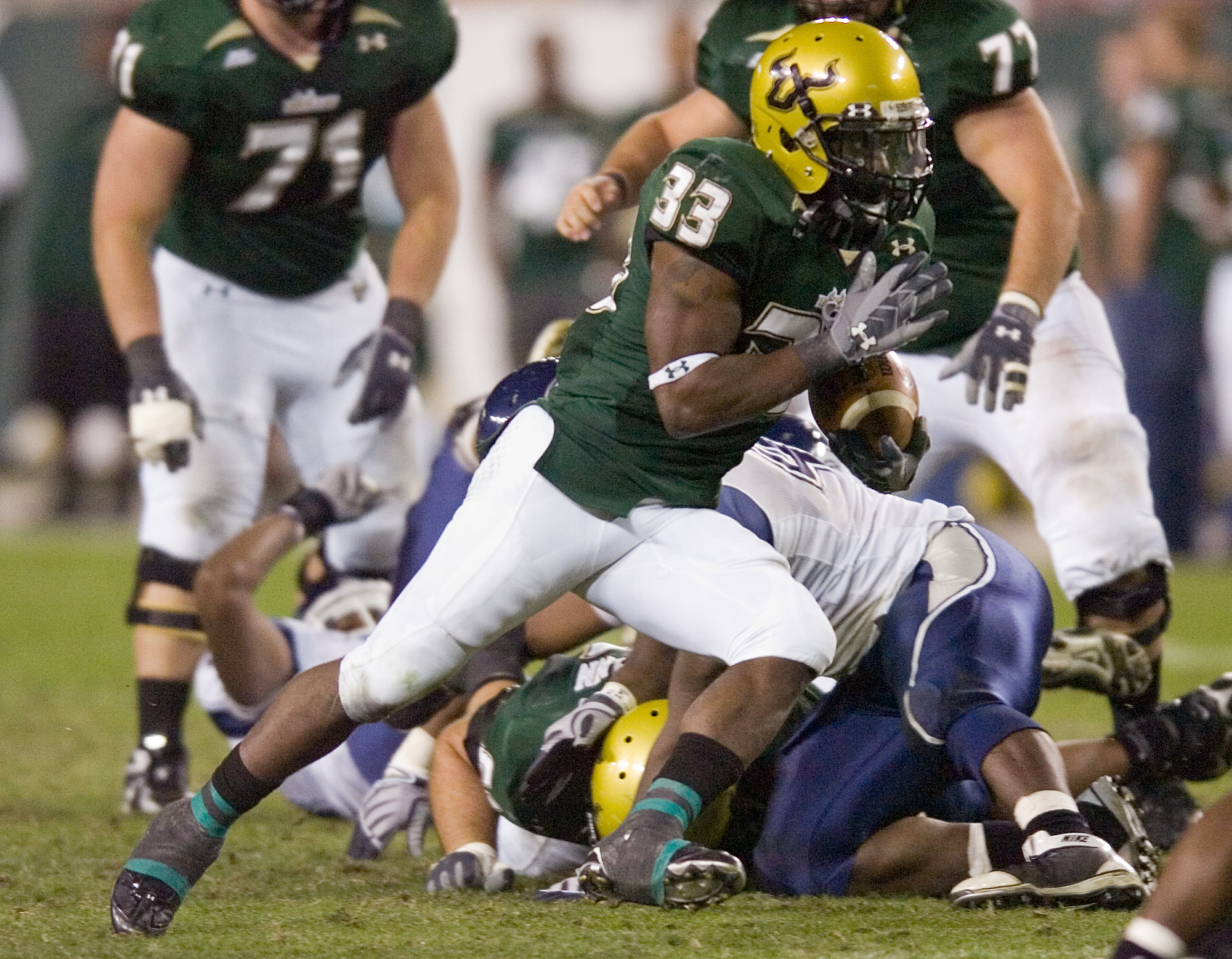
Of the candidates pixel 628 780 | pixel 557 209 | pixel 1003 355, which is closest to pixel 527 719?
pixel 628 780

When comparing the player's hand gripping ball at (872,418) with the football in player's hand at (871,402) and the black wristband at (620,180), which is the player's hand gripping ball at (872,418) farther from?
the black wristband at (620,180)

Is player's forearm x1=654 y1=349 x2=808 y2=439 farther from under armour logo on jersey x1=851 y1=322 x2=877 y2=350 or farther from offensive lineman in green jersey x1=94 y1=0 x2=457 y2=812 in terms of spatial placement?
offensive lineman in green jersey x1=94 y1=0 x2=457 y2=812

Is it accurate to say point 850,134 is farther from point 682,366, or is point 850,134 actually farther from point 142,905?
A: point 142,905

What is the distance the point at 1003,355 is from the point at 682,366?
3.15ft

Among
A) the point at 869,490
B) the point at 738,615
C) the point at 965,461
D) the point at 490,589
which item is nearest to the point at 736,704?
the point at 738,615

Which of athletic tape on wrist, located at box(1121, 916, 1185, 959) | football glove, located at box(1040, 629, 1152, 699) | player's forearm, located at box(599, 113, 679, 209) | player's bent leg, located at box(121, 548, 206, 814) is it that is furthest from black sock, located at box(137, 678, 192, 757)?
athletic tape on wrist, located at box(1121, 916, 1185, 959)

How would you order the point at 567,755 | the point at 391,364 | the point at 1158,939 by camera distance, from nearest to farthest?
the point at 1158,939 < the point at 567,755 < the point at 391,364

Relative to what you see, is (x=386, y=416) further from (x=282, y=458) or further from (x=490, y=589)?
(x=282, y=458)

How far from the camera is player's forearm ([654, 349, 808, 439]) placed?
118 inches

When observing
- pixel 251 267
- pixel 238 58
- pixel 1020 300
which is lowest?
pixel 251 267

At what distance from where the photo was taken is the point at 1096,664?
386 centimetres

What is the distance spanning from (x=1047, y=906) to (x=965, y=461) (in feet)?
21.2

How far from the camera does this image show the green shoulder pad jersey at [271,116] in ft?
14.4

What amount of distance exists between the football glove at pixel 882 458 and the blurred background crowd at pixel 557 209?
2.78m
